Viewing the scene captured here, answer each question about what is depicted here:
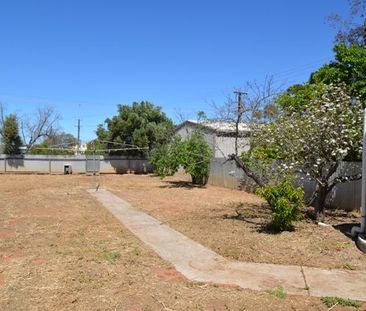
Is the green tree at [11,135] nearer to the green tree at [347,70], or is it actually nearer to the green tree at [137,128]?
the green tree at [137,128]

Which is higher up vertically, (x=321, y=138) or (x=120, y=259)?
(x=321, y=138)

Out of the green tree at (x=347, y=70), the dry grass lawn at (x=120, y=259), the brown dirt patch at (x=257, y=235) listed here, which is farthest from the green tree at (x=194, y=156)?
the dry grass lawn at (x=120, y=259)

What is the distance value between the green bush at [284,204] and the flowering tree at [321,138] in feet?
4.15

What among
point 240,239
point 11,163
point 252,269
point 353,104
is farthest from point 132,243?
point 11,163

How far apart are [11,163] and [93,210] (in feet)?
87.9

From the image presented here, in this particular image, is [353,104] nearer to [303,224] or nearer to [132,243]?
[303,224]

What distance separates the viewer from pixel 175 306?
537 centimetres

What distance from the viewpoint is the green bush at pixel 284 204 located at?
9562 mm

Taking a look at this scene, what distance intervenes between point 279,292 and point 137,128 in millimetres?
34037

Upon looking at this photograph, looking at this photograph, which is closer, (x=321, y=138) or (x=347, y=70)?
(x=321, y=138)

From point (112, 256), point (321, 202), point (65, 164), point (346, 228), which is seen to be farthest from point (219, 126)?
point (65, 164)

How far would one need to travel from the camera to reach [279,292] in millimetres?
5805

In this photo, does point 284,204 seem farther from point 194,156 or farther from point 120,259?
point 194,156

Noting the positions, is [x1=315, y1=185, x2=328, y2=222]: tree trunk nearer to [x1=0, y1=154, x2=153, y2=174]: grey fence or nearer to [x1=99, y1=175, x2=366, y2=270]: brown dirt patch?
[x1=99, y1=175, x2=366, y2=270]: brown dirt patch
